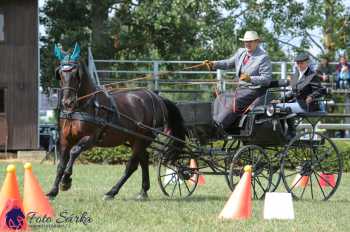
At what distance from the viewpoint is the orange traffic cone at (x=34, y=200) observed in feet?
30.6

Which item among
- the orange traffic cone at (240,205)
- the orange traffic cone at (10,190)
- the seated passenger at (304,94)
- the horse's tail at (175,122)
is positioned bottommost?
the orange traffic cone at (240,205)

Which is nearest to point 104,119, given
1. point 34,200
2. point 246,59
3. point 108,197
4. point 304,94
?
point 108,197

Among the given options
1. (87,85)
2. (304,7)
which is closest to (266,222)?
(87,85)

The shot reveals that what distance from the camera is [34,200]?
9367 millimetres

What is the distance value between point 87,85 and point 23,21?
54.6 ft

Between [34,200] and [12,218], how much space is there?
109 centimetres

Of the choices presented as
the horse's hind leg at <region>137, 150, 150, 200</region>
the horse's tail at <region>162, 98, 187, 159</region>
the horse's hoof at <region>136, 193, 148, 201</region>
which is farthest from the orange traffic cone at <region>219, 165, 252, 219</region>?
the horse's tail at <region>162, 98, 187, 159</region>

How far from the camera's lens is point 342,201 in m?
12.6

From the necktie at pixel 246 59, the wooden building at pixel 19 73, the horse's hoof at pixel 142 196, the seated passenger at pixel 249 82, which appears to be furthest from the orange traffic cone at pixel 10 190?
the wooden building at pixel 19 73

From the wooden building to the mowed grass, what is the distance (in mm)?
13335

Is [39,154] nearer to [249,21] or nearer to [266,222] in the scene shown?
[249,21]

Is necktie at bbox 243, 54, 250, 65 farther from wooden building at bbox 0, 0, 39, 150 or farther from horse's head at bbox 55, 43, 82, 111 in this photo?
wooden building at bbox 0, 0, 39, 150

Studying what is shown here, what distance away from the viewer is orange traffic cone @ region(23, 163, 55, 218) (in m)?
9.34

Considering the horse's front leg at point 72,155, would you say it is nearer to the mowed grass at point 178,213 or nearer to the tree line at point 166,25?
the mowed grass at point 178,213
